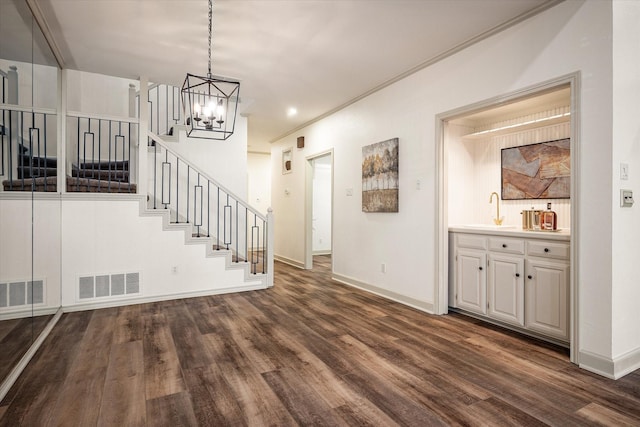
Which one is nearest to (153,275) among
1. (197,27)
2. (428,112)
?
(197,27)

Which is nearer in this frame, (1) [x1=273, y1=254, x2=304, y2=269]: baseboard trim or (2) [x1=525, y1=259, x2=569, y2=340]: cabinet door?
(2) [x1=525, y1=259, x2=569, y2=340]: cabinet door

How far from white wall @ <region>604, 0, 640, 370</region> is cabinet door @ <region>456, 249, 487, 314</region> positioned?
1137 mm

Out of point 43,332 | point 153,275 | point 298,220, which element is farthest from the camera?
point 298,220

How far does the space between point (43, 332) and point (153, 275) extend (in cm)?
137

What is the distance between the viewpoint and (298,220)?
23.2 feet

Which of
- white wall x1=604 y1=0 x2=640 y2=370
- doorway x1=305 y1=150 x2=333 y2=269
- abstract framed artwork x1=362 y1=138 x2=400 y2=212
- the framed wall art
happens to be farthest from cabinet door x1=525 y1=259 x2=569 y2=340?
doorway x1=305 y1=150 x2=333 y2=269

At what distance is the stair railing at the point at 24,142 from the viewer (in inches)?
91.5

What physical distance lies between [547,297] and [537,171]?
1.41 m

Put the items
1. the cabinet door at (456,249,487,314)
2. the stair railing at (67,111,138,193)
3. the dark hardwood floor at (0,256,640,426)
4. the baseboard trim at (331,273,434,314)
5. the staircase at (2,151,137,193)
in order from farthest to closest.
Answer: the stair railing at (67,111,138,193) < the baseboard trim at (331,273,434,314) < the cabinet door at (456,249,487,314) < the staircase at (2,151,137,193) < the dark hardwood floor at (0,256,640,426)

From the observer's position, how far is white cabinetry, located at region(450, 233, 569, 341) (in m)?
2.89

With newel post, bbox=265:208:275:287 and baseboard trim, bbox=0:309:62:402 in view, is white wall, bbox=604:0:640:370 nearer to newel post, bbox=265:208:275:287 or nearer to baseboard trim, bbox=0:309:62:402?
newel post, bbox=265:208:275:287

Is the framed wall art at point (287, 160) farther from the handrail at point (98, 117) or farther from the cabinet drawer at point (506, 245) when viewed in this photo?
the cabinet drawer at point (506, 245)

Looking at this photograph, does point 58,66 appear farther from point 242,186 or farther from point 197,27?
point 242,186

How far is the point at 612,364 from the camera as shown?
2.42 m
